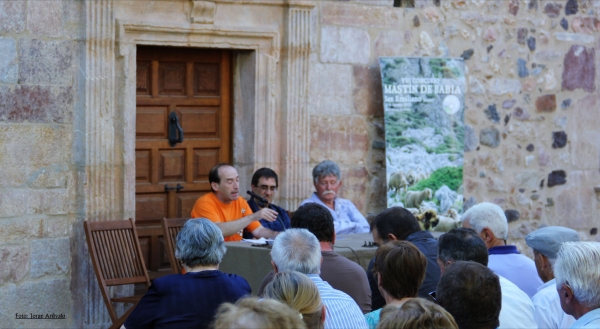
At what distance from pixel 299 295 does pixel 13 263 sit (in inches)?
133

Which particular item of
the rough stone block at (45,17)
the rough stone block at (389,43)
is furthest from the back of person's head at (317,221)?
the rough stone block at (389,43)

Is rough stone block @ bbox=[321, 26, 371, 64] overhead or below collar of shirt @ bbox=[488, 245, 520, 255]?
overhead

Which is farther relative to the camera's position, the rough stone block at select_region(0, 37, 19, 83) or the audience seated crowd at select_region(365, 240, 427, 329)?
the rough stone block at select_region(0, 37, 19, 83)

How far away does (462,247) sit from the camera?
3.84 metres

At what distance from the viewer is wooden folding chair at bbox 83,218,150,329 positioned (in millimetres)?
5777

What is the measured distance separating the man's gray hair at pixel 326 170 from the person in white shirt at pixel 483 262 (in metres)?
2.74

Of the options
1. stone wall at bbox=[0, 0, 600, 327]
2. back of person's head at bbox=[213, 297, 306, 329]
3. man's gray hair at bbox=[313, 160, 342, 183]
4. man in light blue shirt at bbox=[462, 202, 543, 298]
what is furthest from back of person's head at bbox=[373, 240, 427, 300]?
man's gray hair at bbox=[313, 160, 342, 183]

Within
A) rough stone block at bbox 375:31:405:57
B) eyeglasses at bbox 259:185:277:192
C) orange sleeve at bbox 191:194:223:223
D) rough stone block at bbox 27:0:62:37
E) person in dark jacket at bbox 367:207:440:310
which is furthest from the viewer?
rough stone block at bbox 375:31:405:57

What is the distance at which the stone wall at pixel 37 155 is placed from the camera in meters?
5.69

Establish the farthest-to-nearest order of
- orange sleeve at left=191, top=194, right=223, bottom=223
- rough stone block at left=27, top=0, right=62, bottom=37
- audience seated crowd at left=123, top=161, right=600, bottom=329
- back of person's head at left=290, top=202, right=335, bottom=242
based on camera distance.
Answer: orange sleeve at left=191, top=194, right=223, bottom=223 < rough stone block at left=27, top=0, right=62, bottom=37 < back of person's head at left=290, top=202, right=335, bottom=242 < audience seated crowd at left=123, top=161, right=600, bottom=329

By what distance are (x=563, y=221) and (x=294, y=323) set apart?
21.6 ft

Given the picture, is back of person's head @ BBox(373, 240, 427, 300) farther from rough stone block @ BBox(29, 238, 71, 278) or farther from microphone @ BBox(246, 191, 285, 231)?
rough stone block @ BBox(29, 238, 71, 278)

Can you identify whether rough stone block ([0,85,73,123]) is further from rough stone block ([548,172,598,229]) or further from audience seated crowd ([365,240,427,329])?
rough stone block ([548,172,598,229])

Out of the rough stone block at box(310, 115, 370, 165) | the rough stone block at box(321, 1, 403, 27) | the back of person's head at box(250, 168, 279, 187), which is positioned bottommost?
the back of person's head at box(250, 168, 279, 187)
